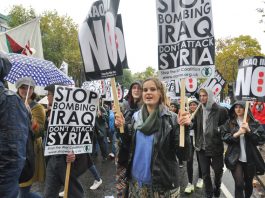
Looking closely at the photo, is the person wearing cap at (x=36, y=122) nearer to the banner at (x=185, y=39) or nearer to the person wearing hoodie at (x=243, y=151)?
the banner at (x=185, y=39)

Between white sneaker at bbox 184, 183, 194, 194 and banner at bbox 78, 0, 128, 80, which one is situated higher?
banner at bbox 78, 0, 128, 80

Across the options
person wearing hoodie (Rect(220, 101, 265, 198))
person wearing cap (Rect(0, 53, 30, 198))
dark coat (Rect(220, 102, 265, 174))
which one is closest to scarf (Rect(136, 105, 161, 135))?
person wearing cap (Rect(0, 53, 30, 198))

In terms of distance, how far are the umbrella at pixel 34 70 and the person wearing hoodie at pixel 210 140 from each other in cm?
265

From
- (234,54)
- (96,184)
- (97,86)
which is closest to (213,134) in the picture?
(96,184)

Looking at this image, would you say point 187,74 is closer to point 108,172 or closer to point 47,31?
point 108,172

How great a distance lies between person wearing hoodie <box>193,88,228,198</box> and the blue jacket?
12.3 ft

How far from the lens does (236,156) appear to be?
196 inches

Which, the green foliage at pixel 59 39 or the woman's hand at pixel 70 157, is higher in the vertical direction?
the green foliage at pixel 59 39

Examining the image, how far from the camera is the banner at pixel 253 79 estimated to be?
5.15 meters

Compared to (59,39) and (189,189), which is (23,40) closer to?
(189,189)

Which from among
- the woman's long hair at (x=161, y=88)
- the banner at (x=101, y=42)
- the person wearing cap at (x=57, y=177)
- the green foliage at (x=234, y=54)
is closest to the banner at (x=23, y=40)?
the person wearing cap at (x=57, y=177)

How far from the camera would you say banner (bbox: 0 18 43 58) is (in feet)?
24.4

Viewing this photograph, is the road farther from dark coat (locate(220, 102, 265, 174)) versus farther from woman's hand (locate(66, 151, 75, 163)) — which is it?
woman's hand (locate(66, 151, 75, 163))

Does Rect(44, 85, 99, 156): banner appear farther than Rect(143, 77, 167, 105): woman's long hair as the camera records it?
Yes
